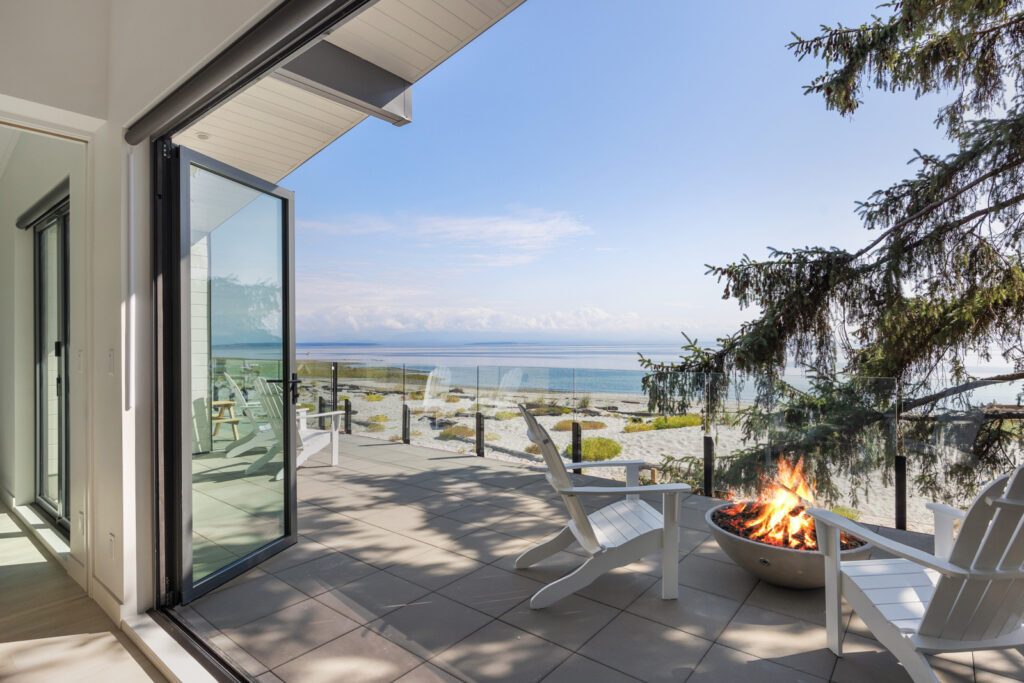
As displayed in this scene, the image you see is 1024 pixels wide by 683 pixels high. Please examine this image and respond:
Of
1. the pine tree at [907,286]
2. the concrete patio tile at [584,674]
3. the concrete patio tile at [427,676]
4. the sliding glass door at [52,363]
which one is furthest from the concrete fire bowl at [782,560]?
the sliding glass door at [52,363]

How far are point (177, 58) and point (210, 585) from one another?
222cm

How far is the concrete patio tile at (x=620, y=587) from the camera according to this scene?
7.87 feet

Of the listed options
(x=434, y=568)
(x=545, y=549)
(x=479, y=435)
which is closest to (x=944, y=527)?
(x=545, y=549)

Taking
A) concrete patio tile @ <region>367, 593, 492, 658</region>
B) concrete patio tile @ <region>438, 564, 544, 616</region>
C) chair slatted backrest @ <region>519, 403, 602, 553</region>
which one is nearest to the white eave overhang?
chair slatted backrest @ <region>519, 403, 602, 553</region>

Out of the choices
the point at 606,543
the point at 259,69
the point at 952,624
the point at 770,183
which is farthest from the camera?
the point at 770,183

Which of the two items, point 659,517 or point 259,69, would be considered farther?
point 659,517

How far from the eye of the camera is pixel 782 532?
2504 mm

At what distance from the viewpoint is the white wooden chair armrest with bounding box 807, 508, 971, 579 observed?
4.93 ft

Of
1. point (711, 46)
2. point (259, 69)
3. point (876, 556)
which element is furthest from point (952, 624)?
point (711, 46)

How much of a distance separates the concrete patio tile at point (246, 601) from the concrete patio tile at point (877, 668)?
217 centimetres

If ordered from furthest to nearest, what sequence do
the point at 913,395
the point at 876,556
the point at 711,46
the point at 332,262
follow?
the point at 332,262, the point at 711,46, the point at 913,395, the point at 876,556

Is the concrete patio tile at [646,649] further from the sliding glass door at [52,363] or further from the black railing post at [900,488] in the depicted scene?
the sliding glass door at [52,363]

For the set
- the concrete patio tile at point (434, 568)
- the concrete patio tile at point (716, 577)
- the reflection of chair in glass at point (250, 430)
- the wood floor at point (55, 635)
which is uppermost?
the reflection of chair in glass at point (250, 430)

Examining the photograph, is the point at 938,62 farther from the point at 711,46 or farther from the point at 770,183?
the point at 770,183
